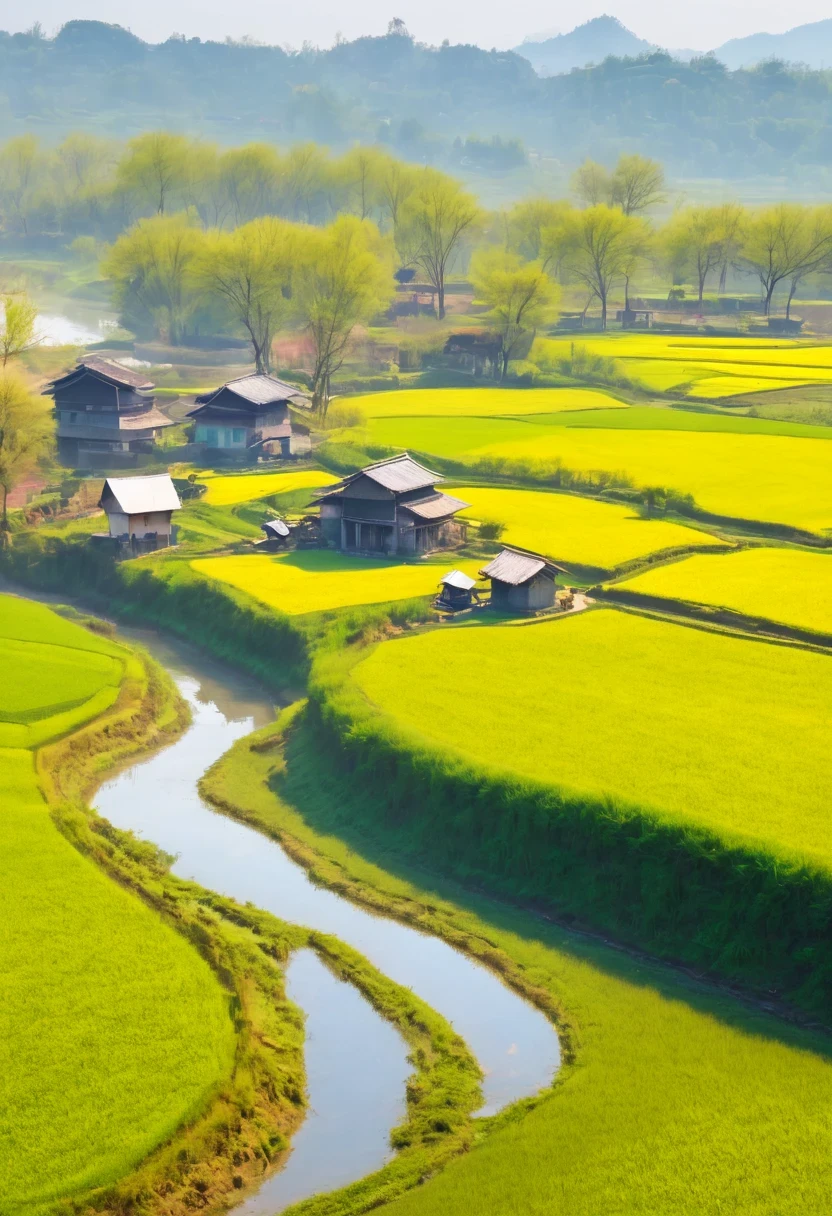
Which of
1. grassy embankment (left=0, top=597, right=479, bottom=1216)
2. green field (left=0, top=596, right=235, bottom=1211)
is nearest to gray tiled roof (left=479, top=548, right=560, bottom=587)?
grassy embankment (left=0, top=597, right=479, bottom=1216)

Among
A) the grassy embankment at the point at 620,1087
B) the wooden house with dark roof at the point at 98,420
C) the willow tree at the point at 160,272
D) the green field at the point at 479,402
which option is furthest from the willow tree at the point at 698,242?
the grassy embankment at the point at 620,1087

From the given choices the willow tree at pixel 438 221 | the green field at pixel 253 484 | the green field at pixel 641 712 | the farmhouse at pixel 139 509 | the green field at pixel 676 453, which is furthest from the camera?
the willow tree at pixel 438 221

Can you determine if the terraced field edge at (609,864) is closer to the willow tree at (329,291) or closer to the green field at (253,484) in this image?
the green field at (253,484)

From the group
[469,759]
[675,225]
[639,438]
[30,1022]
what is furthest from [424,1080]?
[675,225]

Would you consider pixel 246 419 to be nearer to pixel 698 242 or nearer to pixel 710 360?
pixel 710 360

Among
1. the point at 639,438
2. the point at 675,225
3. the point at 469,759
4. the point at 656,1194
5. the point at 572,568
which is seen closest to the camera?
the point at 656,1194

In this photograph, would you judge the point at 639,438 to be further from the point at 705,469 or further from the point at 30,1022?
the point at 30,1022

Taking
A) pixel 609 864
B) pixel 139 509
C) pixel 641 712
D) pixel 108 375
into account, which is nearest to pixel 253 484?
pixel 108 375
